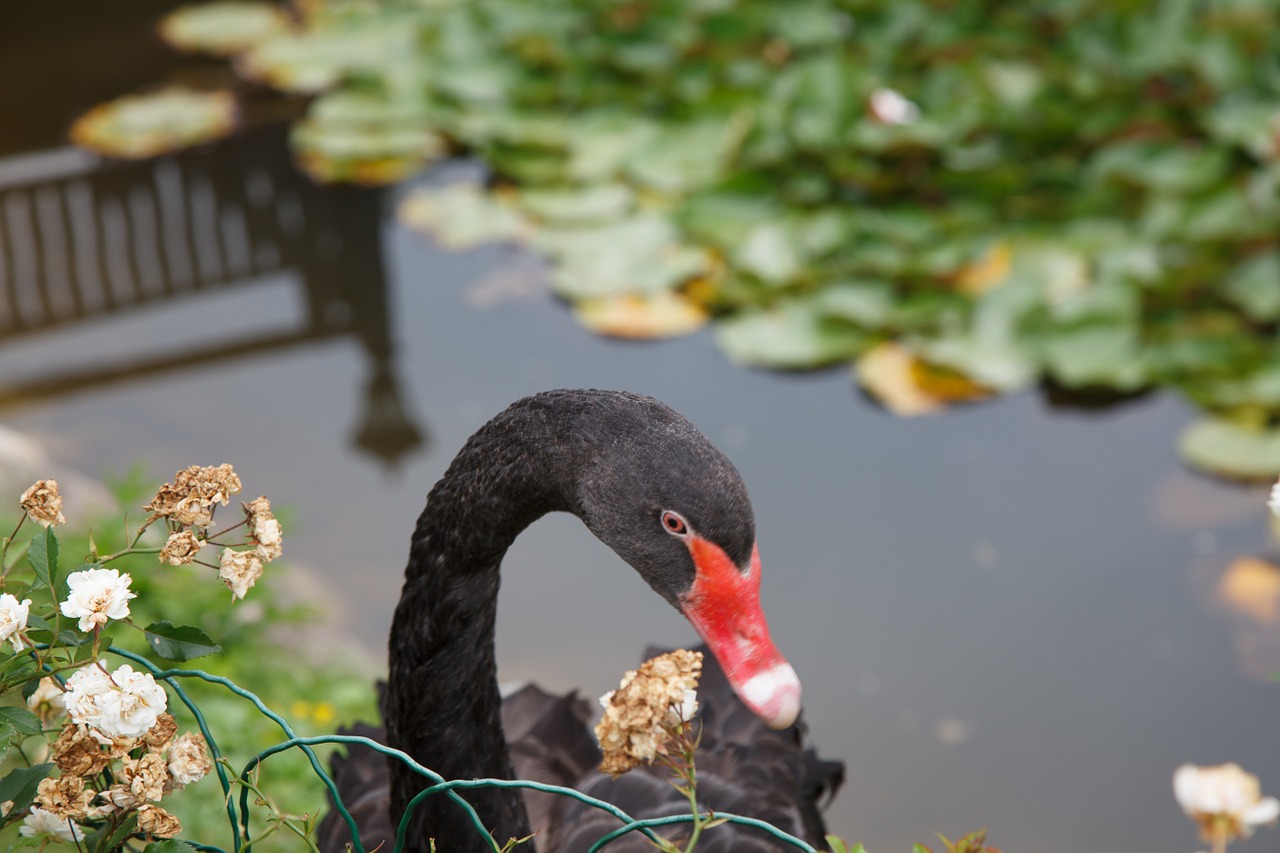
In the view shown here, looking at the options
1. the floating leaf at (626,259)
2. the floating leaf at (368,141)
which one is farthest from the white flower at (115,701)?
the floating leaf at (368,141)

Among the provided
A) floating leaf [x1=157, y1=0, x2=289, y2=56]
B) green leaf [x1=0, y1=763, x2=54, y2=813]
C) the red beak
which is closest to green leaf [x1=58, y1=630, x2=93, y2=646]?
green leaf [x1=0, y1=763, x2=54, y2=813]

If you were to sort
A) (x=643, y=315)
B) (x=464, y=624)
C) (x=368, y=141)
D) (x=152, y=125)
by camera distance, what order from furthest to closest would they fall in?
(x=152, y=125)
(x=368, y=141)
(x=643, y=315)
(x=464, y=624)

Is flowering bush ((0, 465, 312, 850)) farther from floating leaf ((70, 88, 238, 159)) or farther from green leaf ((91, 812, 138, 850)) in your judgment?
floating leaf ((70, 88, 238, 159))

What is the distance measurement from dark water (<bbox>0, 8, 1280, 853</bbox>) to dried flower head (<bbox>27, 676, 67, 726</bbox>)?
1442 mm

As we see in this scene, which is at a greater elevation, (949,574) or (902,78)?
(902,78)

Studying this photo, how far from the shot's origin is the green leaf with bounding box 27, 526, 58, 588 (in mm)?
948

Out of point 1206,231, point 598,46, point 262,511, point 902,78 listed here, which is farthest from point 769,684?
point 598,46

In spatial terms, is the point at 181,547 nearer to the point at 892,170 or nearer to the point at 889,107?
the point at 892,170

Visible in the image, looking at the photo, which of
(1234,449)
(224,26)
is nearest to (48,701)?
(1234,449)

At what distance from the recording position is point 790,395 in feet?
10.2

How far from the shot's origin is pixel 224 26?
4.20 m

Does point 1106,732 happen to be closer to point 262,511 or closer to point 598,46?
point 262,511

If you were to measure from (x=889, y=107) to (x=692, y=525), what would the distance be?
8.12 ft

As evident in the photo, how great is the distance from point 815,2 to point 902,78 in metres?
0.37
